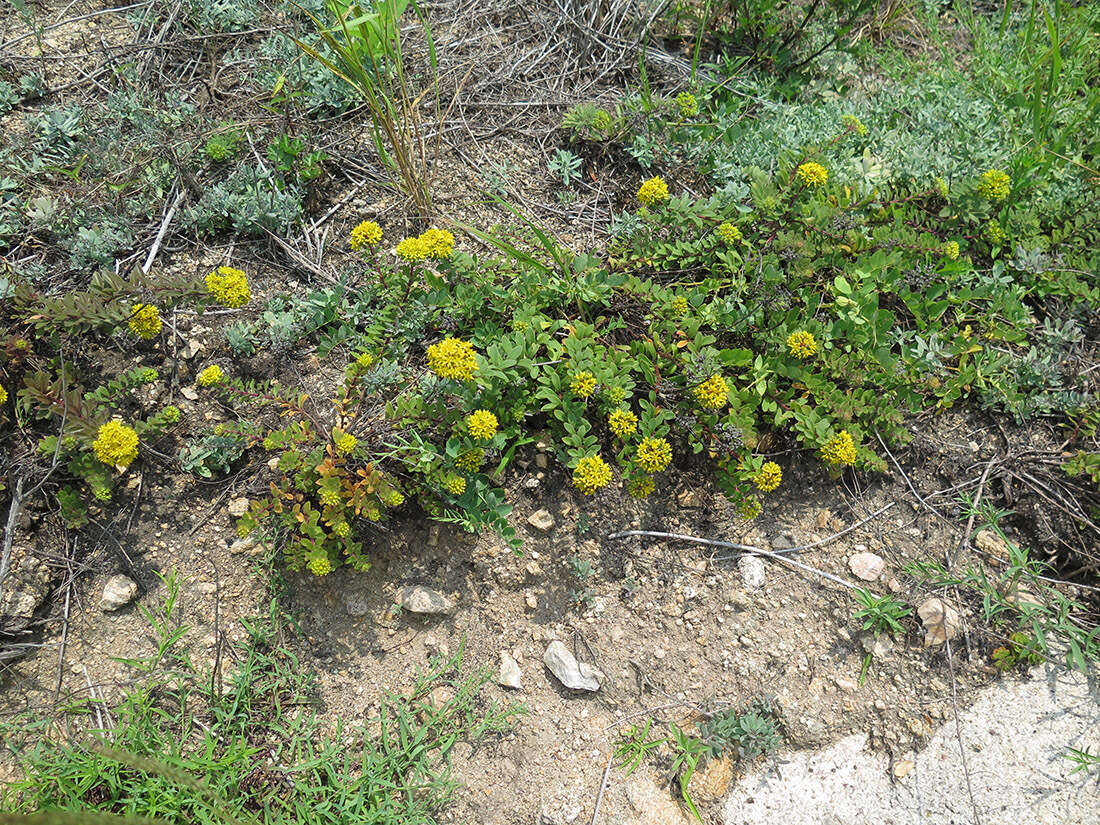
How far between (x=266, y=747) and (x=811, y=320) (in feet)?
8.94

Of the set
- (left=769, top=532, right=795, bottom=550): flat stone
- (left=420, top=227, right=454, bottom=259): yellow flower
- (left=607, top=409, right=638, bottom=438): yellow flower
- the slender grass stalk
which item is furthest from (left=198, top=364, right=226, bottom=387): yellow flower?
(left=769, top=532, right=795, bottom=550): flat stone

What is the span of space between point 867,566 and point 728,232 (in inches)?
60.6

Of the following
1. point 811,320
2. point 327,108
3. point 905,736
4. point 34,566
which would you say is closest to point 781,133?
point 811,320

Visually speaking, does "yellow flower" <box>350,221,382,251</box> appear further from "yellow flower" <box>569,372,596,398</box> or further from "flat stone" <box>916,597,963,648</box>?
"flat stone" <box>916,597,963,648</box>

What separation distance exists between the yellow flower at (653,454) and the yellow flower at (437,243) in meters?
1.12

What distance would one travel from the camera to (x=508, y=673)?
107 inches

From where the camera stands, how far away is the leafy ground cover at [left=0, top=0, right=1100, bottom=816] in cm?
276

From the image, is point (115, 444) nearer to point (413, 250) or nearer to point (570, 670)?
point (413, 250)

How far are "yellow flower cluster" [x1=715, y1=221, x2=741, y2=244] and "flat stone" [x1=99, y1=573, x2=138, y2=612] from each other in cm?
283

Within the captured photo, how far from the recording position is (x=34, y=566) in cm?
274

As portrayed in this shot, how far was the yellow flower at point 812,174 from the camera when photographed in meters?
3.08

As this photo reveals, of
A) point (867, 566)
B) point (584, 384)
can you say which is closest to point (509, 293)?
point (584, 384)

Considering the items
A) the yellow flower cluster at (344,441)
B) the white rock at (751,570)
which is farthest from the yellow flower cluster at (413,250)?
the white rock at (751,570)

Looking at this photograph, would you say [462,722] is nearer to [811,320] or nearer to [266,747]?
[266,747]
